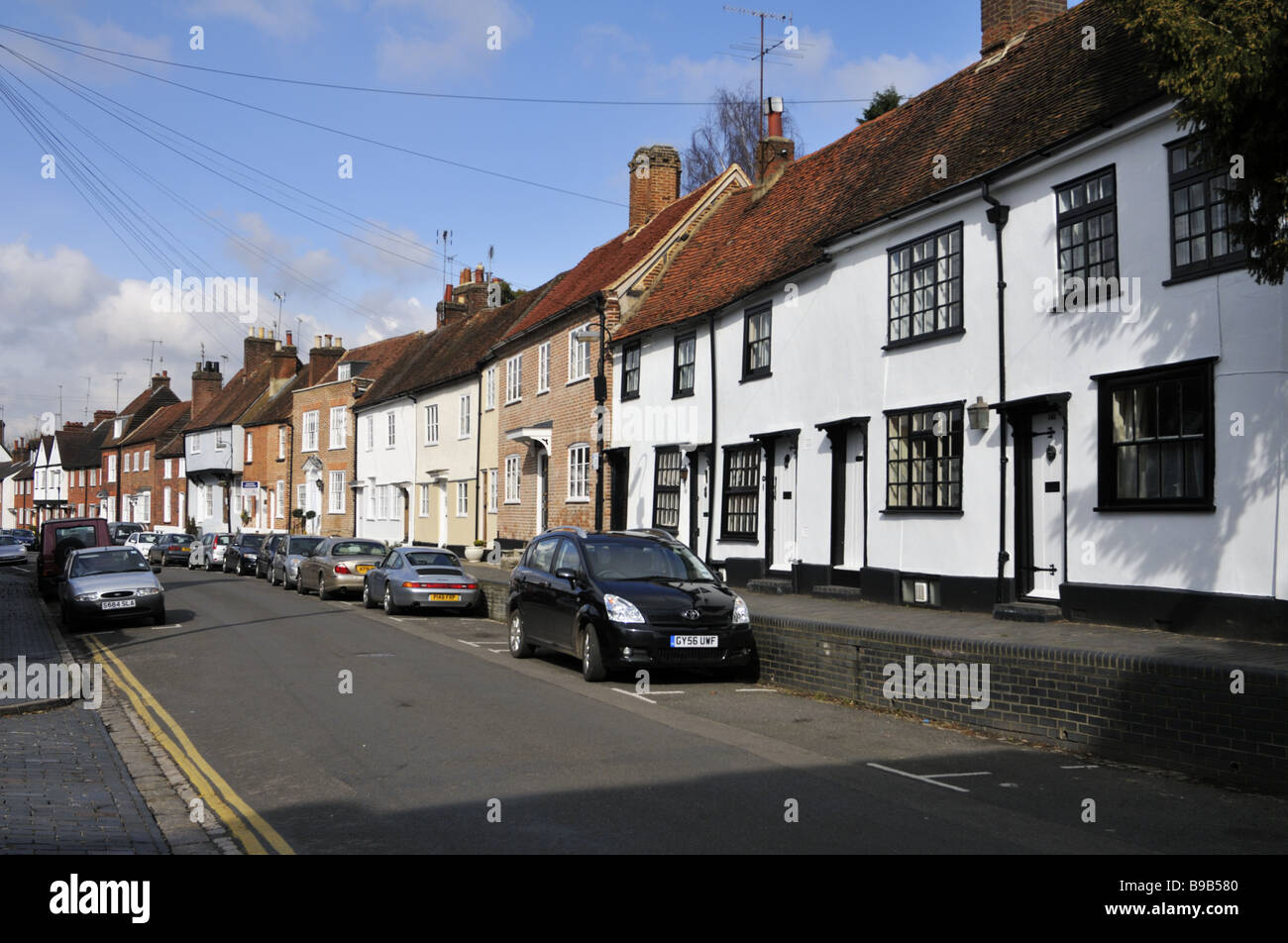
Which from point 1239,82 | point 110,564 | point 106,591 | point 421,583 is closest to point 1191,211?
point 1239,82

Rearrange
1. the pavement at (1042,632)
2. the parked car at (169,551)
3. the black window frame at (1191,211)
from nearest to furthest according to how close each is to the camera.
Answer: the pavement at (1042,632) → the black window frame at (1191,211) → the parked car at (169,551)

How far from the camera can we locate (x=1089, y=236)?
13.5m

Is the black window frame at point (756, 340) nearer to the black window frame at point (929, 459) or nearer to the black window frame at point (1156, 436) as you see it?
the black window frame at point (929, 459)

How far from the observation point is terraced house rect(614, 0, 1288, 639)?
1152 cm

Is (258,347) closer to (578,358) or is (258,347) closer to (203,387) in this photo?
(203,387)

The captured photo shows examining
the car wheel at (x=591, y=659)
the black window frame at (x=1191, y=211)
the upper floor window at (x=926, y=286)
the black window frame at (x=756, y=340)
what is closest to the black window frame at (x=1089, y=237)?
the black window frame at (x=1191, y=211)

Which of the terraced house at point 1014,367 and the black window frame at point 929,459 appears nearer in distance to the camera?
the terraced house at point 1014,367

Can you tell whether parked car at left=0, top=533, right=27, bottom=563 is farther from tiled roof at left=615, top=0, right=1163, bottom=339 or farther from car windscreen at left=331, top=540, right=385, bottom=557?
tiled roof at left=615, top=0, right=1163, bottom=339

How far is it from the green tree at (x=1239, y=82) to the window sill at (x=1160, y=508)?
3.94m

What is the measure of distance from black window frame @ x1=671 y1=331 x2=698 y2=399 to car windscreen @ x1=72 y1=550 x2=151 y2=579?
37.1 feet

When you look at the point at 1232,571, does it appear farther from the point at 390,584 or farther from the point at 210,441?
the point at 210,441

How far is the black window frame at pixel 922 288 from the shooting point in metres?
15.8

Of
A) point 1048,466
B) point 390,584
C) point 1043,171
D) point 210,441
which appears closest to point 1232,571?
point 1048,466
